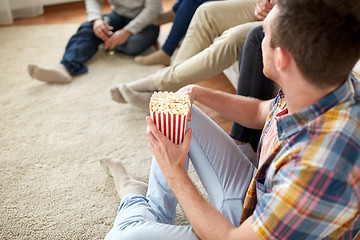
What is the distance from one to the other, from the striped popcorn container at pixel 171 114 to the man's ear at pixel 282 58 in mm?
316

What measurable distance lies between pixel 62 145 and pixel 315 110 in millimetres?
1388

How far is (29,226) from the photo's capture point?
1437 millimetres

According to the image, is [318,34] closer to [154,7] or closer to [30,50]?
[154,7]

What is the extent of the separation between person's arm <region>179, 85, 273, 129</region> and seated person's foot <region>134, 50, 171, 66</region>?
1170mm

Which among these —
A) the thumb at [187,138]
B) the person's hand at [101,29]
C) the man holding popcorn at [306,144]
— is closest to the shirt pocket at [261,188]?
the man holding popcorn at [306,144]

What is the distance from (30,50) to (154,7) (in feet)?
3.28

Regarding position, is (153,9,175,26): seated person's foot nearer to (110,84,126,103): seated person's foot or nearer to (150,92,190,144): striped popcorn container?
(110,84,126,103): seated person's foot

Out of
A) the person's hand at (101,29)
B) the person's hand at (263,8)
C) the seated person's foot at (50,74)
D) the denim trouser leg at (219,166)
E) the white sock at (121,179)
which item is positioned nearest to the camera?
the denim trouser leg at (219,166)

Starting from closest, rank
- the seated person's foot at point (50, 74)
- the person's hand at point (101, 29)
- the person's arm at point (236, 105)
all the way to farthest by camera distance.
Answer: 1. the person's arm at point (236, 105)
2. the seated person's foot at point (50, 74)
3. the person's hand at point (101, 29)

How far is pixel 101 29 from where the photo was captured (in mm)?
2516

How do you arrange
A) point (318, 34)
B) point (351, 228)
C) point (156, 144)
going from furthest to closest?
point (156, 144) < point (351, 228) < point (318, 34)

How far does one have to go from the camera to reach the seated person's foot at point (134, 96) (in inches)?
76.9

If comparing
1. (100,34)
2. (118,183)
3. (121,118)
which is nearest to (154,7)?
(100,34)

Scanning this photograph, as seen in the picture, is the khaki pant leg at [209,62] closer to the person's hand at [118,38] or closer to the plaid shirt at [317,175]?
the person's hand at [118,38]
